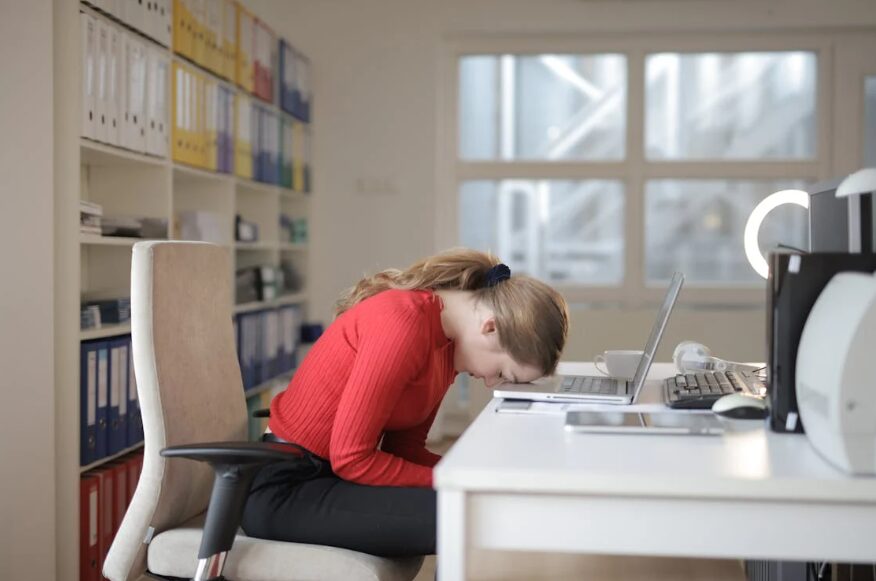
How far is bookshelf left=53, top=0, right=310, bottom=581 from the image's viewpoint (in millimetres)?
2646

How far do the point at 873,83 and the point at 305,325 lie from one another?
3213mm

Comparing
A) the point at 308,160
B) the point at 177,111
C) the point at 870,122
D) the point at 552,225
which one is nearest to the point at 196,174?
the point at 177,111

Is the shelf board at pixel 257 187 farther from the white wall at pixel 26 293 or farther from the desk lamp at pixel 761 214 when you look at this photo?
the desk lamp at pixel 761 214

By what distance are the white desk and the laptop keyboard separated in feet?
2.27

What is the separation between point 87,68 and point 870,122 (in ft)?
13.2

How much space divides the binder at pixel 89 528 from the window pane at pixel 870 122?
13.5ft

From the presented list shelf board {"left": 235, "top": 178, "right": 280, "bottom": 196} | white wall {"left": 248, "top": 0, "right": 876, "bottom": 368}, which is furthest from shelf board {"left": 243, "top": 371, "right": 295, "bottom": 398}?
shelf board {"left": 235, "top": 178, "right": 280, "bottom": 196}

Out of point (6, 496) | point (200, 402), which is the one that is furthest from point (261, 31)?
point (200, 402)

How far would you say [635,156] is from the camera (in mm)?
5203

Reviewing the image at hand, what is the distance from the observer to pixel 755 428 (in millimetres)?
1441

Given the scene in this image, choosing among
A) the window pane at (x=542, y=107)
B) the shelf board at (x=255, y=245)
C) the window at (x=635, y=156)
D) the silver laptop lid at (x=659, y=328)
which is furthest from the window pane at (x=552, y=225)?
Result: the silver laptop lid at (x=659, y=328)

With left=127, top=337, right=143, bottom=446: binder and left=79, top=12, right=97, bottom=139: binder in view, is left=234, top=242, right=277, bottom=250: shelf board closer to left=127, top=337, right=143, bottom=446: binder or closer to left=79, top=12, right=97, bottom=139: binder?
left=127, top=337, right=143, bottom=446: binder

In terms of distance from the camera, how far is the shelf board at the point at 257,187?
4.25 m

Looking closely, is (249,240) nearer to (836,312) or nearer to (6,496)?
(6,496)
